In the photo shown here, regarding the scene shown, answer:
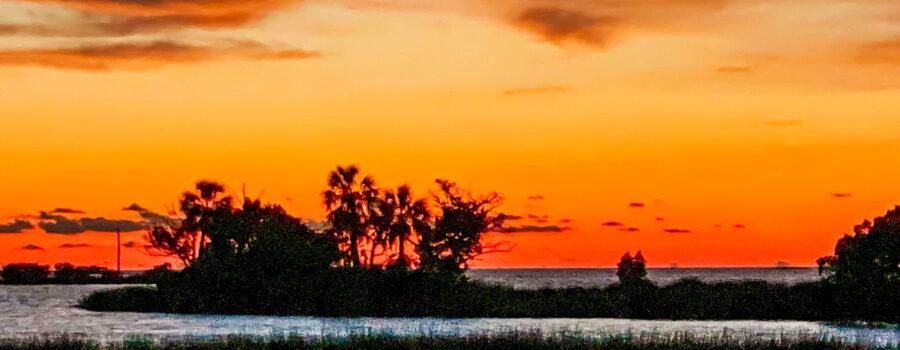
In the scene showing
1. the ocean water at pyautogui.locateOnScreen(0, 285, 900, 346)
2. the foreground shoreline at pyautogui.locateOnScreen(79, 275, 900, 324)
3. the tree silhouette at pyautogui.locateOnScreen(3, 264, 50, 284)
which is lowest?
the ocean water at pyautogui.locateOnScreen(0, 285, 900, 346)

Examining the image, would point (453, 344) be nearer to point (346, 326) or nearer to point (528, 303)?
point (346, 326)

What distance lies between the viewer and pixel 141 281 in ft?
472

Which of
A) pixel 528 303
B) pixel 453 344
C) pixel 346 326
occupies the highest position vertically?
pixel 528 303

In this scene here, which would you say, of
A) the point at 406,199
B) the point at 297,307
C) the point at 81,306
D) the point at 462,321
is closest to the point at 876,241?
the point at 462,321

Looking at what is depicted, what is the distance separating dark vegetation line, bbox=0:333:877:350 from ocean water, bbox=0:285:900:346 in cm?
457

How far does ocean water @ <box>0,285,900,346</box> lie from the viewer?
52.5 metres

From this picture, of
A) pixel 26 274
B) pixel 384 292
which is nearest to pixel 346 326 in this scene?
pixel 384 292

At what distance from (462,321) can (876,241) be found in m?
19.1

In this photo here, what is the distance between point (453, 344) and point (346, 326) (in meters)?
17.8

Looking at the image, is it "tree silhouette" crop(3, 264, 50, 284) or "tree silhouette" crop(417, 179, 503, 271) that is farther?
"tree silhouette" crop(3, 264, 50, 284)

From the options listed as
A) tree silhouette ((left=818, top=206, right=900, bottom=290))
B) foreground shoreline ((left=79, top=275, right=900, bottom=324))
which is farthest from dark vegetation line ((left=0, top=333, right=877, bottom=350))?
foreground shoreline ((left=79, top=275, right=900, bottom=324))

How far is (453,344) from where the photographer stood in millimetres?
42312

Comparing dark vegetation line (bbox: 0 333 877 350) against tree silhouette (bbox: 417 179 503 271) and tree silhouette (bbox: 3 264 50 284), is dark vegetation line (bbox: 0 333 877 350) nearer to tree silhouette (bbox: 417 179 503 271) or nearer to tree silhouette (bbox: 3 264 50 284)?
tree silhouette (bbox: 417 179 503 271)

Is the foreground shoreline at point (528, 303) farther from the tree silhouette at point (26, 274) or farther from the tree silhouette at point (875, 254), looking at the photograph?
the tree silhouette at point (26, 274)
